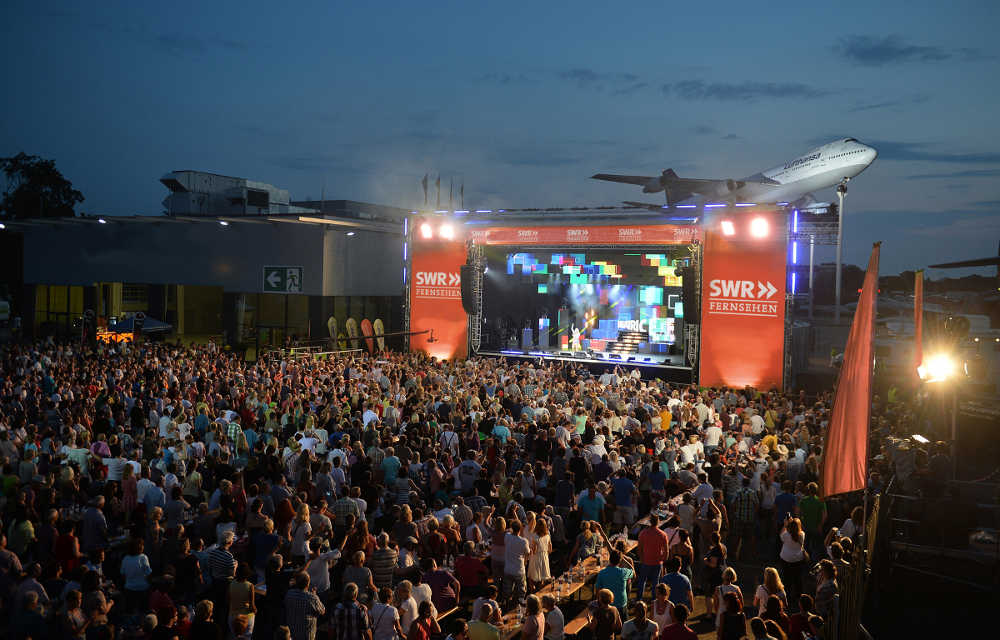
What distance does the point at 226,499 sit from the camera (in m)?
8.80

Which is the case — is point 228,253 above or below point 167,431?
above

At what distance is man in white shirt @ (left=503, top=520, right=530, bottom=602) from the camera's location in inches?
311

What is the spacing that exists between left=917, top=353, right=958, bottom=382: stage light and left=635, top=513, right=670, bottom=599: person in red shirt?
870cm

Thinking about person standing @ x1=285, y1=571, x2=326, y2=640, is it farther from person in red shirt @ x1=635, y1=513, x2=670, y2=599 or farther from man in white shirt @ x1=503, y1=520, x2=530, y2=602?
person in red shirt @ x1=635, y1=513, x2=670, y2=599

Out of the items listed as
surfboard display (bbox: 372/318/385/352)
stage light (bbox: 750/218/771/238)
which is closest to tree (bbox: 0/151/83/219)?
surfboard display (bbox: 372/318/385/352)

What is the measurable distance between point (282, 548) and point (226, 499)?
3.81 feet

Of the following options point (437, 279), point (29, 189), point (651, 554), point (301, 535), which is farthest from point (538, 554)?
point (29, 189)

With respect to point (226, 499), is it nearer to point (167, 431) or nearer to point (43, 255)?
point (167, 431)

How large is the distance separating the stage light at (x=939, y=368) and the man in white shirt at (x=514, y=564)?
10061mm

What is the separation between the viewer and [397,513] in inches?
340

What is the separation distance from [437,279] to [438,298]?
0.74 meters

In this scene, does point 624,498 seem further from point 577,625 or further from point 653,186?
point 653,186

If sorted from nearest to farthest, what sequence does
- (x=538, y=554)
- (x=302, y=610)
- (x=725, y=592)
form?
(x=302, y=610) → (x=725, y=592) → (x=538, y=554)

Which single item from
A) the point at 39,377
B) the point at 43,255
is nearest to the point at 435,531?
the point at 39,377
